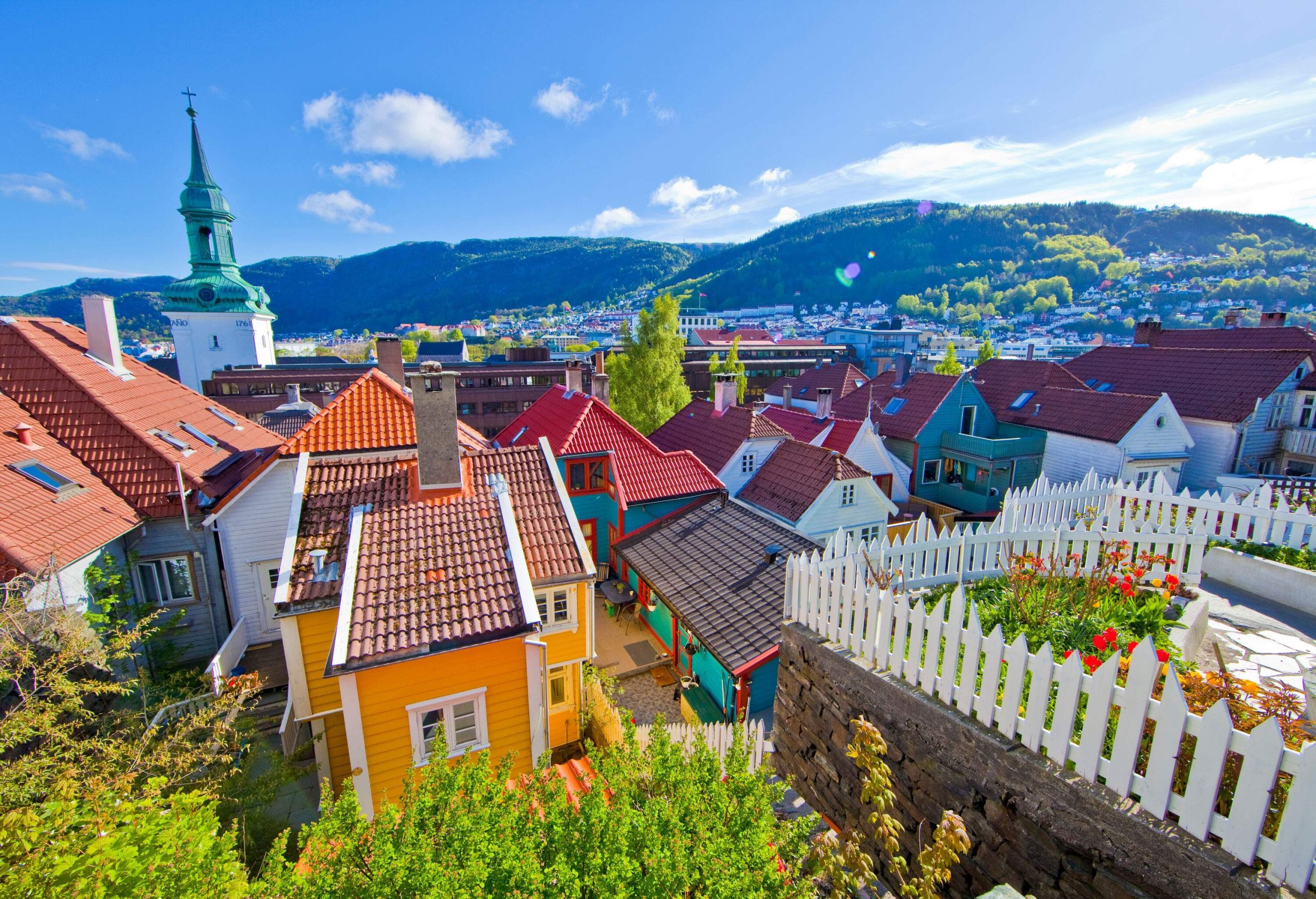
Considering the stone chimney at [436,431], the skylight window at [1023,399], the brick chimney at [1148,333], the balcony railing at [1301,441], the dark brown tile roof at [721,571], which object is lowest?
the dark brown tile roof at [721,571]

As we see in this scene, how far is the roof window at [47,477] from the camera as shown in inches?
411

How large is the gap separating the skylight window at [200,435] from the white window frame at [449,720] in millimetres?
10863

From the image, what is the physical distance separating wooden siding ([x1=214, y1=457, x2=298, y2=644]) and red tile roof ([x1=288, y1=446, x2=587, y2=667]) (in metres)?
2.43

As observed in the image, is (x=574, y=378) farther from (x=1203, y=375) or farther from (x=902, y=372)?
(x=1203, y=375)

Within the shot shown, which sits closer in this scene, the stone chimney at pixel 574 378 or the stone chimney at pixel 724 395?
the stone chimney at pixel 724 395

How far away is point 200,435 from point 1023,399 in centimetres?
3264

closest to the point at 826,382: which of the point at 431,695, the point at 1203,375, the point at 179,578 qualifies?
the point at 1203,375

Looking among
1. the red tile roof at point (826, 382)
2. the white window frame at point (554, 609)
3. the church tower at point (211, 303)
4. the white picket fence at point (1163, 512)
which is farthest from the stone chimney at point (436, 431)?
the church tower at point (211, 303)

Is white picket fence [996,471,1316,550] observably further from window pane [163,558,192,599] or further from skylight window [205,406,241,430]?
skylight window [205,406,241,430]

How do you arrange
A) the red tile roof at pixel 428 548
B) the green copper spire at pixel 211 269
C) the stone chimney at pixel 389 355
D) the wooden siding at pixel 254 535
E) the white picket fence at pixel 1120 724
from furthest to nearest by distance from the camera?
1. the green copper spire at pixel 211 269
2. the stone chimney at pixel 389 355
3. the wooden siding at pixel 254 535
4. the red tile roof at pixel 428 548
5. the white picket fence at pixel 1120 724

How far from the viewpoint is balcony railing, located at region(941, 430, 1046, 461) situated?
79.2 ft

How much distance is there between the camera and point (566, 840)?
3967 mm

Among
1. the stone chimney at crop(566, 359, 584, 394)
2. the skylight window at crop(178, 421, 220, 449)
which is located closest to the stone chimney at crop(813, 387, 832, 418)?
the stone chimney at crop(566, 359, 584, 394)

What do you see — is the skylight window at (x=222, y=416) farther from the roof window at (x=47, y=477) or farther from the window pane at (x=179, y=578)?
the window pane at (x=179, y=578)
